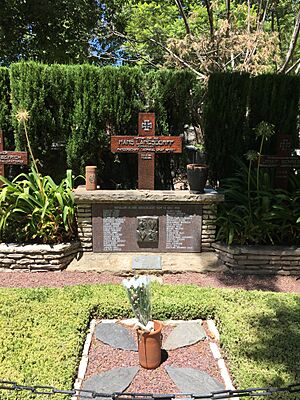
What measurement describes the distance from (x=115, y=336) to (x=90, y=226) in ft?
6.80

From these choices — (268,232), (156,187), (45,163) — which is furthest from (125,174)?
(268,232)

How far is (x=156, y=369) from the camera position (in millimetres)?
3047

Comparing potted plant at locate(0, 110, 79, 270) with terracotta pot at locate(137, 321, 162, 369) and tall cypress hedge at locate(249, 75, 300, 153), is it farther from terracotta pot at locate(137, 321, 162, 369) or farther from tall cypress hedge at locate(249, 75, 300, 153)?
tall cypress hedge at locate(249, 75, 300, 153)

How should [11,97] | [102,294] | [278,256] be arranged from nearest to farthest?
1. [102,294]
2. [278,256]
3. [11,97]

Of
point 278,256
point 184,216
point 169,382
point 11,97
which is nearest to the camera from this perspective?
point 169,382

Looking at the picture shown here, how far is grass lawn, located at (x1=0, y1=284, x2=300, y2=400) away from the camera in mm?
2902

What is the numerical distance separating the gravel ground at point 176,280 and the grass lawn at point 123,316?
0.35 metres

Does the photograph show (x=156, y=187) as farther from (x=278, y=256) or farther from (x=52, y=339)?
(x=52, y=339)

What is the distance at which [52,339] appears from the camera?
3332 mm

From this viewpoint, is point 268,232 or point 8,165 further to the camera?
point 8,165

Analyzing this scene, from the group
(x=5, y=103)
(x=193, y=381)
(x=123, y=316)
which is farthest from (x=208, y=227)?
(x=5, y=103)

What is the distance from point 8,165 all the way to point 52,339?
3.50 meters

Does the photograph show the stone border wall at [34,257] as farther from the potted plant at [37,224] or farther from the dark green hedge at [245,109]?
the dark green hedge at [245,109]

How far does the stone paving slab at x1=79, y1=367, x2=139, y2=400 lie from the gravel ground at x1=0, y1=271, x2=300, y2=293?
179cm
